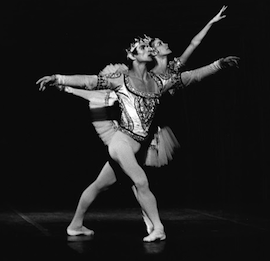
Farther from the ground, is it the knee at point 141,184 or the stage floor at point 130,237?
the knee at point 141,184

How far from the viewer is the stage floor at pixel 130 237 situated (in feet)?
11.8

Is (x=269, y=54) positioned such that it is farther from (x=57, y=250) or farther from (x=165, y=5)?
(x=57, y=250)

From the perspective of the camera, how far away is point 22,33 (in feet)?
21.8

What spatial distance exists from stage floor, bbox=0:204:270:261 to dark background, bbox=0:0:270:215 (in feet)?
2.78

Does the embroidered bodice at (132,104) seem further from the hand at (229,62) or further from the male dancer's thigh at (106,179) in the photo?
the hand at (229,62)

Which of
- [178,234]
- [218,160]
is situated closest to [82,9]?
[218,160]

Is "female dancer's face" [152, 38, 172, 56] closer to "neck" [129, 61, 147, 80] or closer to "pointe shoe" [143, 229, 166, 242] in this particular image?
"neck" [129, 61, 147, 80]

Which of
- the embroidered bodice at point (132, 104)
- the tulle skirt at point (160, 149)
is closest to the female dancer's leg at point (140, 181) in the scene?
the embroidered bodice at point (132, 104)

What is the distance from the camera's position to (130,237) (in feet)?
14.4

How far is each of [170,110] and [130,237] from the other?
2.07 metres

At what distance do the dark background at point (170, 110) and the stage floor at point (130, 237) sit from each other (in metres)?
0.85

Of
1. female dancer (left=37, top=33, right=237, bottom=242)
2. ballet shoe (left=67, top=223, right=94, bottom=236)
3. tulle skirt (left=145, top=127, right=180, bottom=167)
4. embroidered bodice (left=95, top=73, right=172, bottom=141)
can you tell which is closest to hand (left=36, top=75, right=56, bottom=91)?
female dancer (left=37, top=33, right=237, bottom=242)

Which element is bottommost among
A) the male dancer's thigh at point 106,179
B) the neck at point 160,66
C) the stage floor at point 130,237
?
the stage floor at point 130,237

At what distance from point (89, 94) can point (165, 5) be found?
6.59ft
